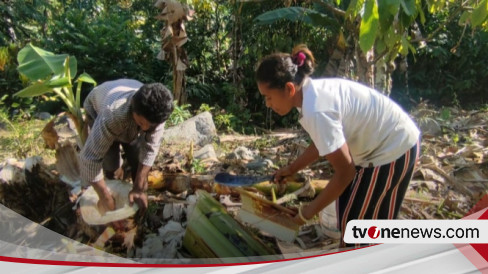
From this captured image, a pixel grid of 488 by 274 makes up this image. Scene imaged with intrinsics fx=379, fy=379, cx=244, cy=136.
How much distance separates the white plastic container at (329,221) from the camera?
4.17ft

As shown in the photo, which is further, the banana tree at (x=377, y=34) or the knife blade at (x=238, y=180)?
the knife blade at (x=238, y=180)

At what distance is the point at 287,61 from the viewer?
99 cm

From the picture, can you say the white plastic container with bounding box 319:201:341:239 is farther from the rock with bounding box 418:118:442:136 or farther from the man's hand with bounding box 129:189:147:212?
the man's hand with bounding box 129:189:147:212

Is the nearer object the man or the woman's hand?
the man

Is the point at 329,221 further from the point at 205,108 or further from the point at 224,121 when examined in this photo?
the point at 205,108

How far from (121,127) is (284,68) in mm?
670

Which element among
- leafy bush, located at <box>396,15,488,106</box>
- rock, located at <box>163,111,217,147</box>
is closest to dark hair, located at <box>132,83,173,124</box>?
rock, located at <box>163,111,217,147</box>

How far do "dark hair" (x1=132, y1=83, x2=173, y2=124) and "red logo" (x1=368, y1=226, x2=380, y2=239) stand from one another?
0.71m

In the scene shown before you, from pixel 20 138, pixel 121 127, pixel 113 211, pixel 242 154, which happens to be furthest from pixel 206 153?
pixel 20 138

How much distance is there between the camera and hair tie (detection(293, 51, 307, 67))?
100cm

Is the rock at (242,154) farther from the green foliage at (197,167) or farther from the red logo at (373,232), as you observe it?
the red logo at (373,232)

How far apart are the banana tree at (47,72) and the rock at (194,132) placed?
81cm

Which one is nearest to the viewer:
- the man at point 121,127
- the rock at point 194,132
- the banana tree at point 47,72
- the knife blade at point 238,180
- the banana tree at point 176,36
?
the banana tree at point 47,72

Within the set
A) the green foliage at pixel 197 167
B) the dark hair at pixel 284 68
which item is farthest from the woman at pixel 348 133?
the green foliage at pixel 197 167
